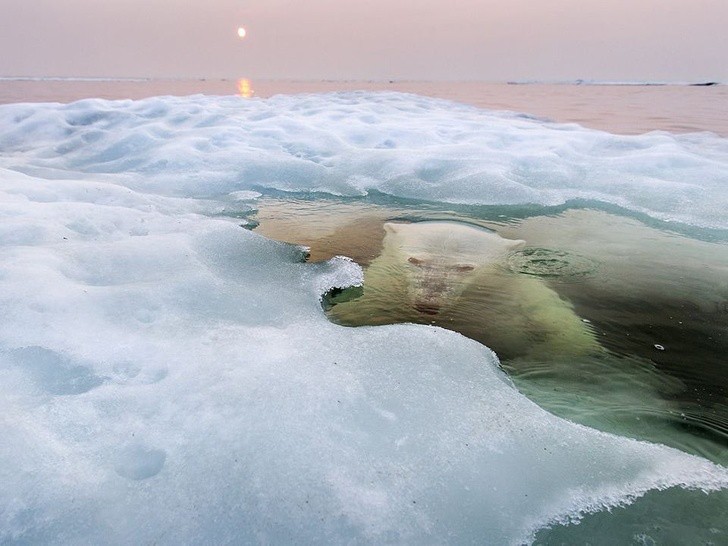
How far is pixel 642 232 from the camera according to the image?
486 centimetres

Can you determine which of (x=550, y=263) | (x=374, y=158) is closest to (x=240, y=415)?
(x=550, y=263)

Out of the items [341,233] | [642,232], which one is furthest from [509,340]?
[642,232]

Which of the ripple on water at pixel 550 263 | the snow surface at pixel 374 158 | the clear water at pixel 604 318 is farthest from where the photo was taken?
the snow surface at pixel 374 158

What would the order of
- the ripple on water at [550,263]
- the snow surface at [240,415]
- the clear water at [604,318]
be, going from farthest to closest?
the ripple on water at [550,263] < the clear water at [604,318] < the snow surface at [240,415]

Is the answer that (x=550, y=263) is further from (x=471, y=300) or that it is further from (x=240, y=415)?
(x=240, y=415)

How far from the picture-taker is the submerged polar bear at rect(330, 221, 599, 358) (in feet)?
9.55

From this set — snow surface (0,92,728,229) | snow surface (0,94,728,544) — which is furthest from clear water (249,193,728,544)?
snow surface (0,92,728,229)

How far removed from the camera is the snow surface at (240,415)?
1.58 metres

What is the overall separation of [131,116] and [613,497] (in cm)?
1071

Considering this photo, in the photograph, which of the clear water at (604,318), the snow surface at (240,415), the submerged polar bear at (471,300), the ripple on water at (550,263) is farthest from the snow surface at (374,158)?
the snow surface at (240,415)

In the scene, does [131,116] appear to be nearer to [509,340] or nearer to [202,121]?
[202,121]

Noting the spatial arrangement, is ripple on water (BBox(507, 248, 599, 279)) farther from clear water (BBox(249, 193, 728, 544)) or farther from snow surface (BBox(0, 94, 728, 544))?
snow surface (BBox(0, 94, 728, 544))

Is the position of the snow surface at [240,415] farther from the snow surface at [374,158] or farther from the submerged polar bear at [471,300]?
the snow surface at [374,158]

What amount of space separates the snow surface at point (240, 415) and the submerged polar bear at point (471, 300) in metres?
0.28
